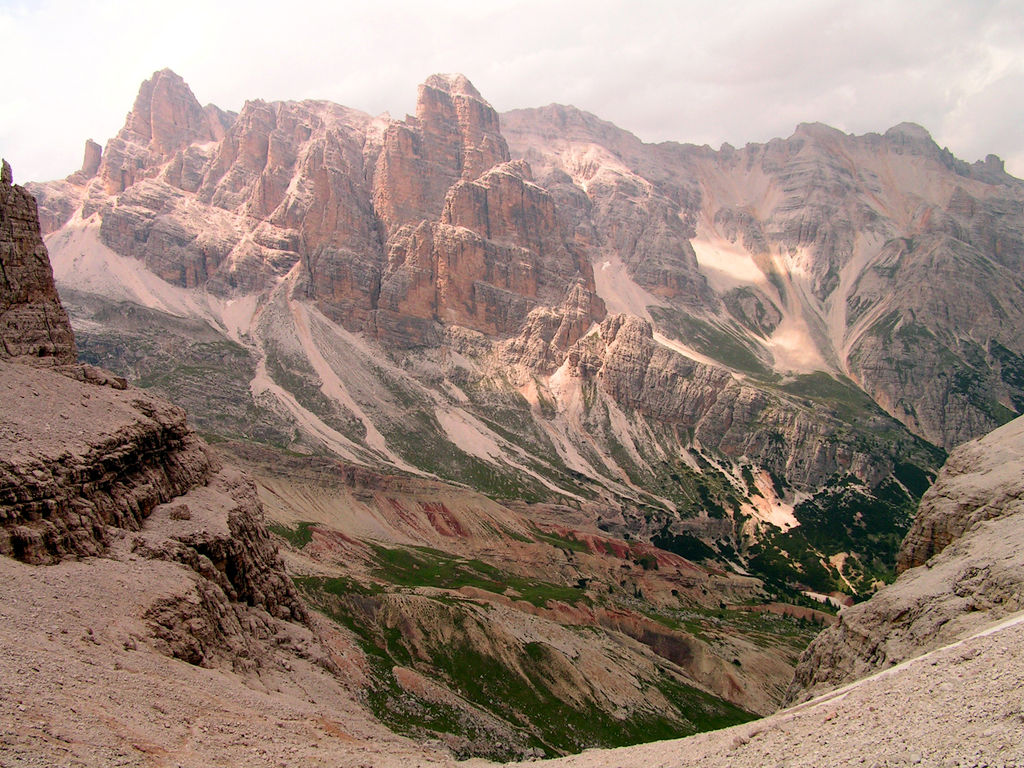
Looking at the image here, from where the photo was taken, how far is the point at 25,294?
6044 cm

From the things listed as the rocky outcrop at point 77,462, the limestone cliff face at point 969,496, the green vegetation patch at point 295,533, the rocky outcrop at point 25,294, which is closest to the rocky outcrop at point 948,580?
the limestone cliff face at point 969,496

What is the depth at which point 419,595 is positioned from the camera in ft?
298

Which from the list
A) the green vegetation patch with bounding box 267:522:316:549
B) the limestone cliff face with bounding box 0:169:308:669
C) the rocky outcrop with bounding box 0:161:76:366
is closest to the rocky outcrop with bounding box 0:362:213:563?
the limestone cliff face with bounding box 0:169:308:669

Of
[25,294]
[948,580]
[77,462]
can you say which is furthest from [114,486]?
[948,580]

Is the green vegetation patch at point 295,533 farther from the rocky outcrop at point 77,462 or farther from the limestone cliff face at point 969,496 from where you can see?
the limestone cliff face at point 969,496

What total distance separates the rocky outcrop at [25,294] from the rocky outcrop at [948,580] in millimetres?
57360

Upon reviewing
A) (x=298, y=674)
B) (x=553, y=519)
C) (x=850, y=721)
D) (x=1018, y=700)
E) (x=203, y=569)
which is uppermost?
(x=1018, y=700)

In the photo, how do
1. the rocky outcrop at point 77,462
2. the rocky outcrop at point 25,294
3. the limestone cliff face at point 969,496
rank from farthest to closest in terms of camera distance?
the rocky outcrop at point 25,294
the limestone cliff face at point 969,496
the rocky outcrop at point 77,462

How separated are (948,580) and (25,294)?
214ft

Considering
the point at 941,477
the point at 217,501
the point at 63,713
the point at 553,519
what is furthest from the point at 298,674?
the point at 553,519

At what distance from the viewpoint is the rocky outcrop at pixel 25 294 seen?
190 ft

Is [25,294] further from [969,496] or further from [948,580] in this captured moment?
[969,496]

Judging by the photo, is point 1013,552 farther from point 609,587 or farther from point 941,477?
point 609,587

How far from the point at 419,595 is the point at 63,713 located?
6427cm
